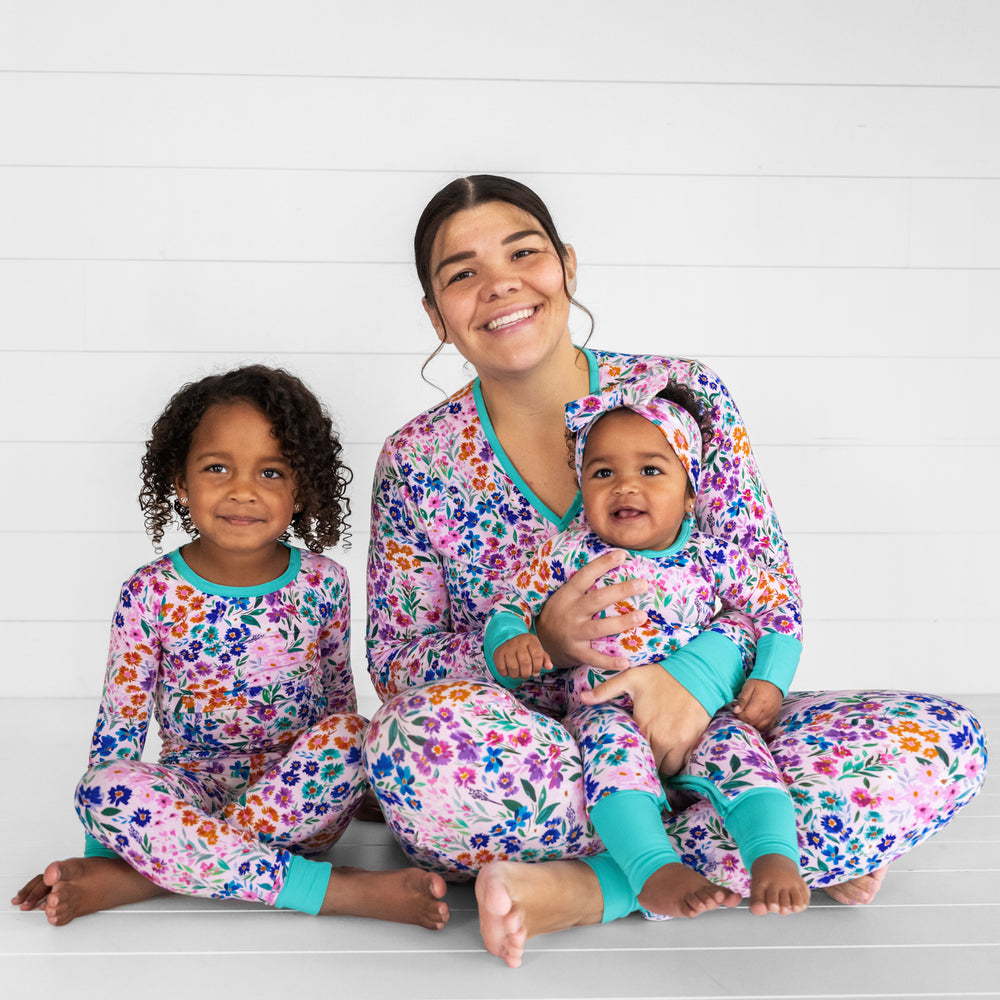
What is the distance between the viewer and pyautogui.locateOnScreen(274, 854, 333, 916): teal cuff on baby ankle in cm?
146

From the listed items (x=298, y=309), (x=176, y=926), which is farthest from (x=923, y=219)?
(x=176, y=926)

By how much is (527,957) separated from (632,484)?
2.19 ft

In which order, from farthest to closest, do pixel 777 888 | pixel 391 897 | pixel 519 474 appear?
pixel 519 474 → pixel 391 897 → pixel 777 888

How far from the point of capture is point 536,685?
1.72m

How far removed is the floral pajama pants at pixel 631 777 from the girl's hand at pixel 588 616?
11 cm

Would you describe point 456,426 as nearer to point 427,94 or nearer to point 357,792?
point 357,792

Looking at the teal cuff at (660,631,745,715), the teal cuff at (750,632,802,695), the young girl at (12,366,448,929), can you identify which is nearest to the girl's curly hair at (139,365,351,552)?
the young girl at (12,366,448,929)

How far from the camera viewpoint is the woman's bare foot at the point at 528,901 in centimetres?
129

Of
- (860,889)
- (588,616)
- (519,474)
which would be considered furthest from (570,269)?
(860,889)

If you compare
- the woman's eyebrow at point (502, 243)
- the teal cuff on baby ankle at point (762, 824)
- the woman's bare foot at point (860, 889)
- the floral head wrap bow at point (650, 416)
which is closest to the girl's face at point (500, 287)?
the woman's eyebrow at point (502, 243)

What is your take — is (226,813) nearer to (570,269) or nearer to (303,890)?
(303,890)

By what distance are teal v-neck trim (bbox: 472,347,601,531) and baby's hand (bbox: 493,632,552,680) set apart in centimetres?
32

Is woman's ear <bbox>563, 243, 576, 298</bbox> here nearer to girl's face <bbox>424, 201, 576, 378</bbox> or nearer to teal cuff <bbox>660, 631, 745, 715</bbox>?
girl's face <bbox>424, 201, 576, 378</bbox>

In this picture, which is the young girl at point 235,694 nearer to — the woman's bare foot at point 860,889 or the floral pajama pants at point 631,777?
the floral pajama pants at point 631,777
